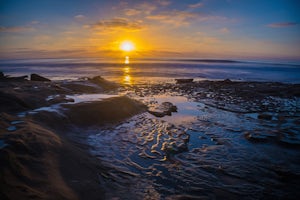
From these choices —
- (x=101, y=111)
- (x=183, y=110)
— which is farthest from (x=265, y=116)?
(x=101, y=111)

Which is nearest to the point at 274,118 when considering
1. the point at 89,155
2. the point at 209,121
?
the point at 209,121

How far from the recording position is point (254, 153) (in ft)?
15.7

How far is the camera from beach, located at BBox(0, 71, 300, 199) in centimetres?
319

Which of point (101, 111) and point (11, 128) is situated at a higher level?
point (11, 128)

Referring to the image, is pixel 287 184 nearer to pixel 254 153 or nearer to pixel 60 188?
pixel 254 153

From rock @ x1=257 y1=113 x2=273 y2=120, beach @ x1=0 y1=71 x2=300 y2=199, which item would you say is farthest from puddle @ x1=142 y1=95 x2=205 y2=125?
rock @ x1=257 y1=113 x2=273 y2=120

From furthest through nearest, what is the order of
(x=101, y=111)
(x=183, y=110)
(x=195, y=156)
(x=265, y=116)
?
(x=183, y=110), (x=265, y=116), (x=101, y=111), (x=195, y=156)

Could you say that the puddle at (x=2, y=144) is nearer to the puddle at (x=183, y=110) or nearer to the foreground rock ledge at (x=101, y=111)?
the foreground rock ledge at (x=101, y=111)

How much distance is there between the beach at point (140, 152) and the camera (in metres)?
3.19

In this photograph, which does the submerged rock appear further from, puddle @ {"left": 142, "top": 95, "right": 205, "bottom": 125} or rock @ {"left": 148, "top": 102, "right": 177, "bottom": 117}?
rock @ {"left": 148, "top": 102, "right": 177, "bottom": 117}

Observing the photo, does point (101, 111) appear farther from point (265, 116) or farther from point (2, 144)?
point (265, 116)

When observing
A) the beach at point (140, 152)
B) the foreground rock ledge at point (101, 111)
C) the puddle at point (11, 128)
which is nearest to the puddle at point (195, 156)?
the beach at point (140, 152)

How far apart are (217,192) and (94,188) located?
212cm

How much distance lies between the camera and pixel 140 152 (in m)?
4.78
